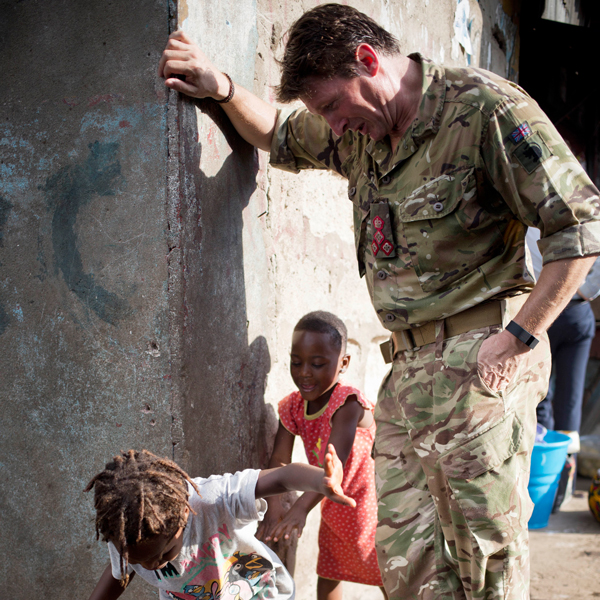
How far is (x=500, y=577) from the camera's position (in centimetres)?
Answer: 163

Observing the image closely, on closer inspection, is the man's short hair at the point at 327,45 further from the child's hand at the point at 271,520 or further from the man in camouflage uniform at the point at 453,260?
the child's hand at the point at 271,520

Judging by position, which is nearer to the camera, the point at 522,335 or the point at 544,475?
the point at 522,335

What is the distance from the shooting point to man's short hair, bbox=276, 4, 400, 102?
1.64 m

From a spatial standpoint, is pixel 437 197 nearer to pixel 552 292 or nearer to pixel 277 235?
pixel 552 292

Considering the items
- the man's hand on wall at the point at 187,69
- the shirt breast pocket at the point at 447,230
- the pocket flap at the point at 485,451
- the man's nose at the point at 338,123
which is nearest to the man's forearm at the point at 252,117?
the man's hand on wall at the point at 187,69

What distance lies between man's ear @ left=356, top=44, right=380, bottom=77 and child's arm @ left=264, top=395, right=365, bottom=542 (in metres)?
1.11

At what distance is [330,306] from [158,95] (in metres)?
1.15

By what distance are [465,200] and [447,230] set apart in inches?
3.6

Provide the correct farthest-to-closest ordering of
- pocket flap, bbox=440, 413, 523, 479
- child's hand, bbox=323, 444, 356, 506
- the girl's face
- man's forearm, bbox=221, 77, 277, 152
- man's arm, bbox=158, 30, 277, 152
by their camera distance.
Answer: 1. the girl's face
2. man's forearm, bbox=221, 77, 277, 152
3. man's arm, bbox=158, 30, 277, 152
4. pocket flap, bbox=440, 413, 523, 479
5. child's hand, bbox=323, 444, 356, 506

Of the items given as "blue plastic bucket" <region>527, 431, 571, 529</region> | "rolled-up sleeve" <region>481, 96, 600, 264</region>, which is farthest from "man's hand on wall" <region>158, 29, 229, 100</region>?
"blue plastic bucket" <region>527, 431, 571, 529</region>

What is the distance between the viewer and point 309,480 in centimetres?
154

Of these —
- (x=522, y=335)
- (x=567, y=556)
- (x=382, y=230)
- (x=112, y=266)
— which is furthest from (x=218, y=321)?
(x=567, y=556)

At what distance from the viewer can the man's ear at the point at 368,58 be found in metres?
1.64

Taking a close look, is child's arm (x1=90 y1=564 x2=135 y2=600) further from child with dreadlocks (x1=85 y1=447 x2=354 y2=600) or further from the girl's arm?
the girl's arm
